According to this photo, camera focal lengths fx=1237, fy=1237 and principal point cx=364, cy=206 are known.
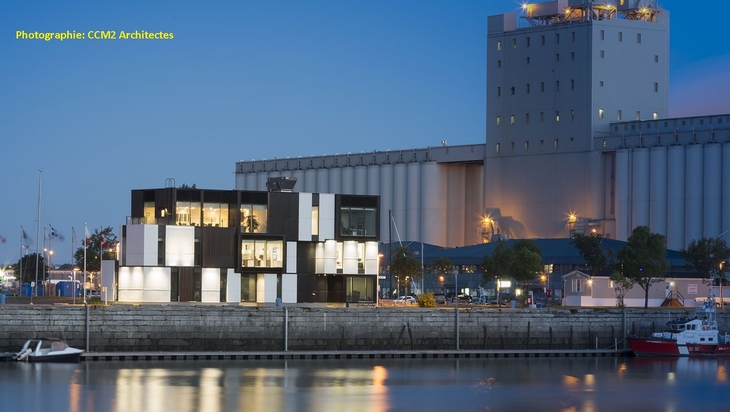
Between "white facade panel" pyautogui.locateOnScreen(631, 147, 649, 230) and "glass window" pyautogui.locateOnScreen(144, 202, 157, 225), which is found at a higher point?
"white facade panel" pyautogui.locateOnScreen(631, 147, 649, 230)

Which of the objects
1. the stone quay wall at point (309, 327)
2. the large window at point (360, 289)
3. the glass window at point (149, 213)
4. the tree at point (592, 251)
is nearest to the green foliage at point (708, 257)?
the tree at point (592, 251)

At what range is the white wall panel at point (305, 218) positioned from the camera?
10369cm

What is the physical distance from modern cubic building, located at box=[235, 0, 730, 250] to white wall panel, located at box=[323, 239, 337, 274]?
7450 cm

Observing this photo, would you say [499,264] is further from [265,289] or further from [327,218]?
[265,289]

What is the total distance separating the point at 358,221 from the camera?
106125 mm

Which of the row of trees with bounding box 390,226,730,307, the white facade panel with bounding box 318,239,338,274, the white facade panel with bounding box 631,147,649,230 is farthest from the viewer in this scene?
the white facade panel with bounding box 631,147,649,230

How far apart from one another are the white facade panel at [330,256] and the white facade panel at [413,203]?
90.5 metres

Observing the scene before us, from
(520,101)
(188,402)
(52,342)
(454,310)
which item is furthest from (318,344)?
(520,101)

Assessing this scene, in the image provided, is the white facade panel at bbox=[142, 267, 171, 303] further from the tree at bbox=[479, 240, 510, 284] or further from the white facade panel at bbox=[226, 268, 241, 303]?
the tree at bbox=[479, 240, 510, 284]

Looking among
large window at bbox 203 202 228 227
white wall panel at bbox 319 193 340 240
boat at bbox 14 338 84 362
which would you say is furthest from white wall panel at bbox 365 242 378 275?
boat at bbox 14 338 84 362

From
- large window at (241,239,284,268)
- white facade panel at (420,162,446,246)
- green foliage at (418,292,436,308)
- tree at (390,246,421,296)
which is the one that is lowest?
green foliage at (418,292,436,308)

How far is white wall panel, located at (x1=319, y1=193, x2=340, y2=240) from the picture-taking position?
104m

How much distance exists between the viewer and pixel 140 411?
58.0m

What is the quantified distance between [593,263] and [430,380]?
3104 inches
